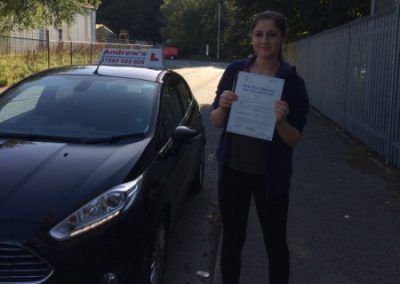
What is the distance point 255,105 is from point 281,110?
0.61 feet

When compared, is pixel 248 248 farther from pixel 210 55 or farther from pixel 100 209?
pixel 210 55

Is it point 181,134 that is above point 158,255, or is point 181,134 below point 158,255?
above

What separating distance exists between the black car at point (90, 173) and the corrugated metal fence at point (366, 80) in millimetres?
4171

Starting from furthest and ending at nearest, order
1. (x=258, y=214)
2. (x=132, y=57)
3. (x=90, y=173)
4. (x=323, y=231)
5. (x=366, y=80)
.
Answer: (x=366, y=80) < (x=132, y=57) < (x=323, y=231) < (x=90, y=173) < (x=258, y=214)

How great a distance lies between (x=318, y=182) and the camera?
7480 mm

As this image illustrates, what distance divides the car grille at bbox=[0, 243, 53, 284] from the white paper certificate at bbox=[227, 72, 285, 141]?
129 centimetres

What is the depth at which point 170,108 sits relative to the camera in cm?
519

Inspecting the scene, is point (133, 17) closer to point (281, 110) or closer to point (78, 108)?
point (78, 108)

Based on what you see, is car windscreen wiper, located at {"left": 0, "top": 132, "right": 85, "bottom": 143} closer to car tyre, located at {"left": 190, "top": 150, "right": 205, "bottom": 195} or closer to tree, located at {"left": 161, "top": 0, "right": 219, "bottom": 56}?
car tyre, located at {"left": 190, "top": 150, "right": 205, "bottom": 195}

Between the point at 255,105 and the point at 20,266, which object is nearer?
the point at 20,266

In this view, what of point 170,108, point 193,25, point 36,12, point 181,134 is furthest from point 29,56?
point 193,25

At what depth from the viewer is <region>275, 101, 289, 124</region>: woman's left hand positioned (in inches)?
123

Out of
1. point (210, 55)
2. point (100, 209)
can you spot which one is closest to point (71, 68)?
point (100, 209)

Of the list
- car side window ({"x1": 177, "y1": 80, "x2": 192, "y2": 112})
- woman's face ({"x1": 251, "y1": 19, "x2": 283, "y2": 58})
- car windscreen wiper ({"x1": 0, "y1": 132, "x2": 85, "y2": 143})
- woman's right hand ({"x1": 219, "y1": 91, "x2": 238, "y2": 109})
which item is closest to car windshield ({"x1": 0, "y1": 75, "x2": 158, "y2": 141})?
car windscreen wiper ({"x1": 0, "y1": 132, "x2": 85, "y2": 143})
